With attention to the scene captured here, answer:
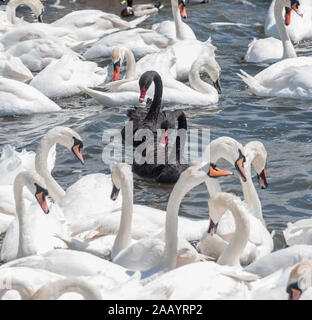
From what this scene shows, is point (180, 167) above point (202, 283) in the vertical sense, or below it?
below

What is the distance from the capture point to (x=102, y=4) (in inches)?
665

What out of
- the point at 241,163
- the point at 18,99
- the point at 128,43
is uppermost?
the point at 241,163

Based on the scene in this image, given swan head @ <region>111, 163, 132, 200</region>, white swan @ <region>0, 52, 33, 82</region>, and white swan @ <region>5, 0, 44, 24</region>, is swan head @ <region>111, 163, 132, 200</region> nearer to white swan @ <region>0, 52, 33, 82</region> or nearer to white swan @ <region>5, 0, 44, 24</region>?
white swan @ <region>0, 52, 33, 82</region>

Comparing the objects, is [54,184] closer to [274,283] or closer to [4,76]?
[274,283]

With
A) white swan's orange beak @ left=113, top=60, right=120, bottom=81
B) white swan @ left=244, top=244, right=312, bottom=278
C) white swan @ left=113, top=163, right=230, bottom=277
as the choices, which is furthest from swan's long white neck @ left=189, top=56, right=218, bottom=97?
white swan @ left=244, top=244, right=312, bottom=278

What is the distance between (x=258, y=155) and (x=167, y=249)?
160 cm

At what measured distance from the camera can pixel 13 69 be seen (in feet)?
37.5

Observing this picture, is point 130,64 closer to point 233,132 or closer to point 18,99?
point 18,99

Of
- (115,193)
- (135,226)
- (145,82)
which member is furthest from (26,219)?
(145,82)

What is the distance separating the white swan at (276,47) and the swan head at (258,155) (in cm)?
526

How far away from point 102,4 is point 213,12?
99.5 inches

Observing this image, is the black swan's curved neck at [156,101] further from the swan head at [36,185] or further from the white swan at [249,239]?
the swan head at [36,185]

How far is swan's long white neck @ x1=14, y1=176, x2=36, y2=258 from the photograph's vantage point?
6.49m
